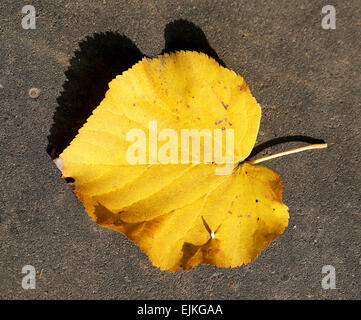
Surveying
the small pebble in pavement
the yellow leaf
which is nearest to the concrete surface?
the small pebble in pavement

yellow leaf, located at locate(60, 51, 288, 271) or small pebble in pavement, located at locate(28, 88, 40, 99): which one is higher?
small pebble in pavement, located at locate(28, 88, 40, 99)

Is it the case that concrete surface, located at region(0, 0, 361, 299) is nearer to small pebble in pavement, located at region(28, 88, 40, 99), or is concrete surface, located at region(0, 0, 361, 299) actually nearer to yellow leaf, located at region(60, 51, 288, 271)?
small pebble in pavement, located at region(28, 88, 40, 99)

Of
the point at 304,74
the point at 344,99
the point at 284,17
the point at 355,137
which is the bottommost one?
the point at 355,137

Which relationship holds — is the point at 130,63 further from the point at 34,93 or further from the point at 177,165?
the point at 177,165

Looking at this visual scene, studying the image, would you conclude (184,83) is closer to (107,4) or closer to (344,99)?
(107,4)

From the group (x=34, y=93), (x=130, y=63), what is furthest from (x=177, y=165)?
(x=34, y=93)

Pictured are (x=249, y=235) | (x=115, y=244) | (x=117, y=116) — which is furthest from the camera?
(x=115, y=244)

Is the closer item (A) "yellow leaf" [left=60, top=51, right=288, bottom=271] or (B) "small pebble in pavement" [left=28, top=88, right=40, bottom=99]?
(A) "yellow leaf" [left=60, top=51, right=288, bottom=271]
